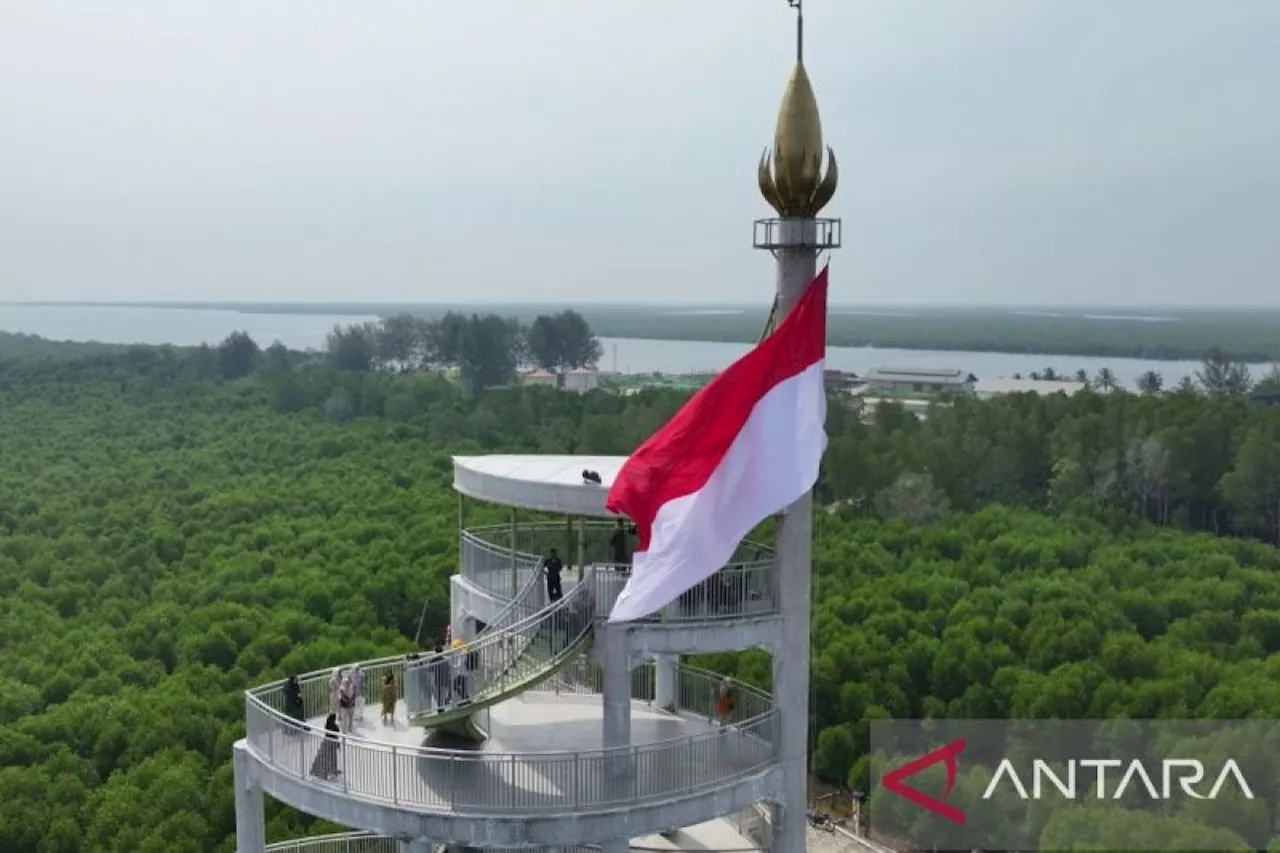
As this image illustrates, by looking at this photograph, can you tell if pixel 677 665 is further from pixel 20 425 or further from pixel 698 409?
Answer: pixel 20 425

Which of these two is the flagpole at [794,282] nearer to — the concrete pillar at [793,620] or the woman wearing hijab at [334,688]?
the concrete pillar at [793,620]

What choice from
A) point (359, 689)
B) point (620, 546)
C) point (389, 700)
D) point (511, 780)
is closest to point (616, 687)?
point (511, 780)

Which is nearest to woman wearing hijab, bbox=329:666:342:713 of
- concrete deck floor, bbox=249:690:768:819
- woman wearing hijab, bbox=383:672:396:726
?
concrete deck floor, bbox=249:690:768:819

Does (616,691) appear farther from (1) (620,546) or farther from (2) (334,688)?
(2) (334,688)

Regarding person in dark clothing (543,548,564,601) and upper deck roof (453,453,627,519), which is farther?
person in dark clothing (543,548,564,601)

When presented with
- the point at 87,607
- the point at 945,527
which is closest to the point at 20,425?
the point at 87,607

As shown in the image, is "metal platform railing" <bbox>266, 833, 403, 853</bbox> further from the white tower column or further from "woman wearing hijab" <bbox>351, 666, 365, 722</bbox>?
the white tower column

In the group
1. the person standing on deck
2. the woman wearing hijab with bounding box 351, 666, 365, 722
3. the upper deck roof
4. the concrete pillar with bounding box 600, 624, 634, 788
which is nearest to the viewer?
the concrete pillar with bounding box 600, 624, 634, 788
